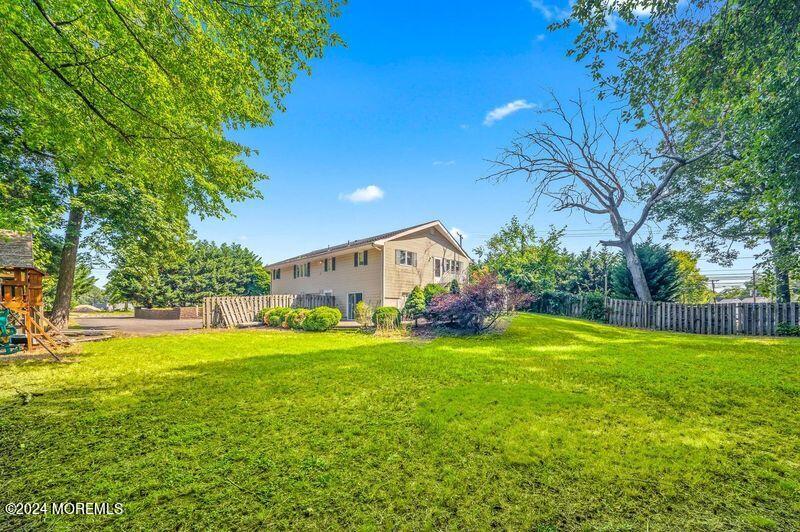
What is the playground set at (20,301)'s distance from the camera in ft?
28.2

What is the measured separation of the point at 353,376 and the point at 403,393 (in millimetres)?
1439

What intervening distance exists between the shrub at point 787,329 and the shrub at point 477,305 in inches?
418

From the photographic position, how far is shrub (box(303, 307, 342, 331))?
1409 cm

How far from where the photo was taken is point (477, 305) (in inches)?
463

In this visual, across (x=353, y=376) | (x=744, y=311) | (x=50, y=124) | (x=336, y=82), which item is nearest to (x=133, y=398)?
(x=353, y=376)

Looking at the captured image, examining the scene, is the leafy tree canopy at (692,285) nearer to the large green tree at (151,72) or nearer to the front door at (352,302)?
the front door at (352,302)

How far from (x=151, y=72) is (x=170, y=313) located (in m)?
32.5

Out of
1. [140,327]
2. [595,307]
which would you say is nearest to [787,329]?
[595,307]

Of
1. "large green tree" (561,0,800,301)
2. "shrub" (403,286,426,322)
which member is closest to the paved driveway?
"shrub" (403,286,426,322)

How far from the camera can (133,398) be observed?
4.89m

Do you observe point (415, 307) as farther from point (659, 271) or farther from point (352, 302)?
point (659, 271)

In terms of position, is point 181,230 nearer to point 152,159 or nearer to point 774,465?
point 152,159

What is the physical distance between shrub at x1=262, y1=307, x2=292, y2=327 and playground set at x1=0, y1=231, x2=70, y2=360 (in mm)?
7497

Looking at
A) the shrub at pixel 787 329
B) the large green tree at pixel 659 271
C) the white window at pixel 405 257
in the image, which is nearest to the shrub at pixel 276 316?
the white window at pixel 405 257
